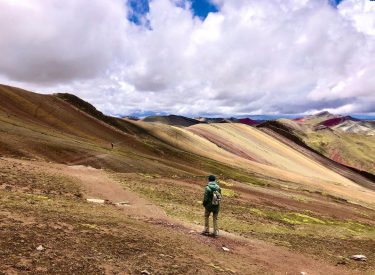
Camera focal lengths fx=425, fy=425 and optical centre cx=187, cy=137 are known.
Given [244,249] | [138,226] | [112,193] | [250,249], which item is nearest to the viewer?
[244,249]

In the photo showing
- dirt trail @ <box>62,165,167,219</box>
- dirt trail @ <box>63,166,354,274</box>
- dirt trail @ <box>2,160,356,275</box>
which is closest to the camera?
dirt trail @ <box>2,160,356,275</box>

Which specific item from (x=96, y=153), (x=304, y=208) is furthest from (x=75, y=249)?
(x=96, y=153)

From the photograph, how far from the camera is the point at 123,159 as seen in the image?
69500 millimetres

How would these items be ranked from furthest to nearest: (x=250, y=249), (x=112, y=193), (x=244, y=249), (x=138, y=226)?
(x=112, y=193) < (x=250, y=249) < (x=138, y=226) < (x=244, y=249)

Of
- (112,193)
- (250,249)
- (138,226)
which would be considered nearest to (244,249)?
(250,249)

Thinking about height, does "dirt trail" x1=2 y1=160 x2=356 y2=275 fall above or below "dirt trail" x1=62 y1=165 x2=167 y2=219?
below

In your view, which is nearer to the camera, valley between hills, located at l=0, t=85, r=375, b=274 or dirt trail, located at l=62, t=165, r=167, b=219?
valley between hills, located at l=0, t=85, r=375, b=274

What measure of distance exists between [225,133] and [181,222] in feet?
467

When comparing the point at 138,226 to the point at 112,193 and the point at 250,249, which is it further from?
the point at 112,193

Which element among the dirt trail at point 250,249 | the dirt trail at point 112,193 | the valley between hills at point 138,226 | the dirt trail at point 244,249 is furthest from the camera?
the dirt trail at point 112,193

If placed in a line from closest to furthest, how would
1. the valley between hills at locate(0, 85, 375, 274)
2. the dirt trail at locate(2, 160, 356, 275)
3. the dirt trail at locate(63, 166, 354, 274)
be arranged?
the valley between hills at locate(0, 85, 375, 274) → the dirt trail at locate(2, 160, 356, 275) → the dirt trail at locate(63, 166, 354, 274)

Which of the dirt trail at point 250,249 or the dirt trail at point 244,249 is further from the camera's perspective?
the dirt trail at point 250,249

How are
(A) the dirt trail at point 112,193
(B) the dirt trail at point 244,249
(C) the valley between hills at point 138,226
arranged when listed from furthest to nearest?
1. (A) the dirt trail at point 112,193
2. (B) the dirt trail at point 244,249
3. (C) the valley between hills at point 138,226

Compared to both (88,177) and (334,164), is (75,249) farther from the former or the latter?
(334,164)
